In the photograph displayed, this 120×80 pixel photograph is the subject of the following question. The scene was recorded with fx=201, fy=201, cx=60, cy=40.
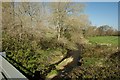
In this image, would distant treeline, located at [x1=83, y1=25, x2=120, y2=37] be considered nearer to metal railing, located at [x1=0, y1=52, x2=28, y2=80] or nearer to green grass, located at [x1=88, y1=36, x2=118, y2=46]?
green grass, located at [x1=88, y1=36, x2=118, y2=46]

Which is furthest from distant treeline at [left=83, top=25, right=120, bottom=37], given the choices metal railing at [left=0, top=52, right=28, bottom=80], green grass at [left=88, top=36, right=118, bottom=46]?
metal railing at [left=0, top=52, right=28, bottom=80]

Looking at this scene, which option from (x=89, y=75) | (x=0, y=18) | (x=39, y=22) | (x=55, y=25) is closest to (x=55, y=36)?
(x=55, y=25)

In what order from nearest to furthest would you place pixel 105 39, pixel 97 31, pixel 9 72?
pixel 9 72, pixel 105 39, pixel 97 31

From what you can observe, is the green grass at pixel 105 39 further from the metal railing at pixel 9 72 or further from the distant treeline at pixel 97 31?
the metal railing at pixel 9 72

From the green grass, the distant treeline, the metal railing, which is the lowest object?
the metal railing

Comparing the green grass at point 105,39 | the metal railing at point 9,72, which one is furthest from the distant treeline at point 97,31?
the metal railing at point 9,72

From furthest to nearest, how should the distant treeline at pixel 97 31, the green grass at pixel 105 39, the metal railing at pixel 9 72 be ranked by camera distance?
the distant treeline at pixel 97 31, the green grass at pixel 105 39, the metal railing at pixel 9 72

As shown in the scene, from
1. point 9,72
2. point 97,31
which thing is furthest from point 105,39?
point 9,72

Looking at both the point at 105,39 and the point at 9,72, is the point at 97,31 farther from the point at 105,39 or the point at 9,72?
the point at 9,72

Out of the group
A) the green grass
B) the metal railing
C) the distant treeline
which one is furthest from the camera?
the distant treeline

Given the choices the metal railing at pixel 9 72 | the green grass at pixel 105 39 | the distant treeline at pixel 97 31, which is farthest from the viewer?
the distant treeline at pixel 97 31

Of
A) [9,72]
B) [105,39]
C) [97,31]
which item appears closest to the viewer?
[9,72]

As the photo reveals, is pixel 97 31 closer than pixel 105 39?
No

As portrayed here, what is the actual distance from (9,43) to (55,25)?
3155 millimetres
